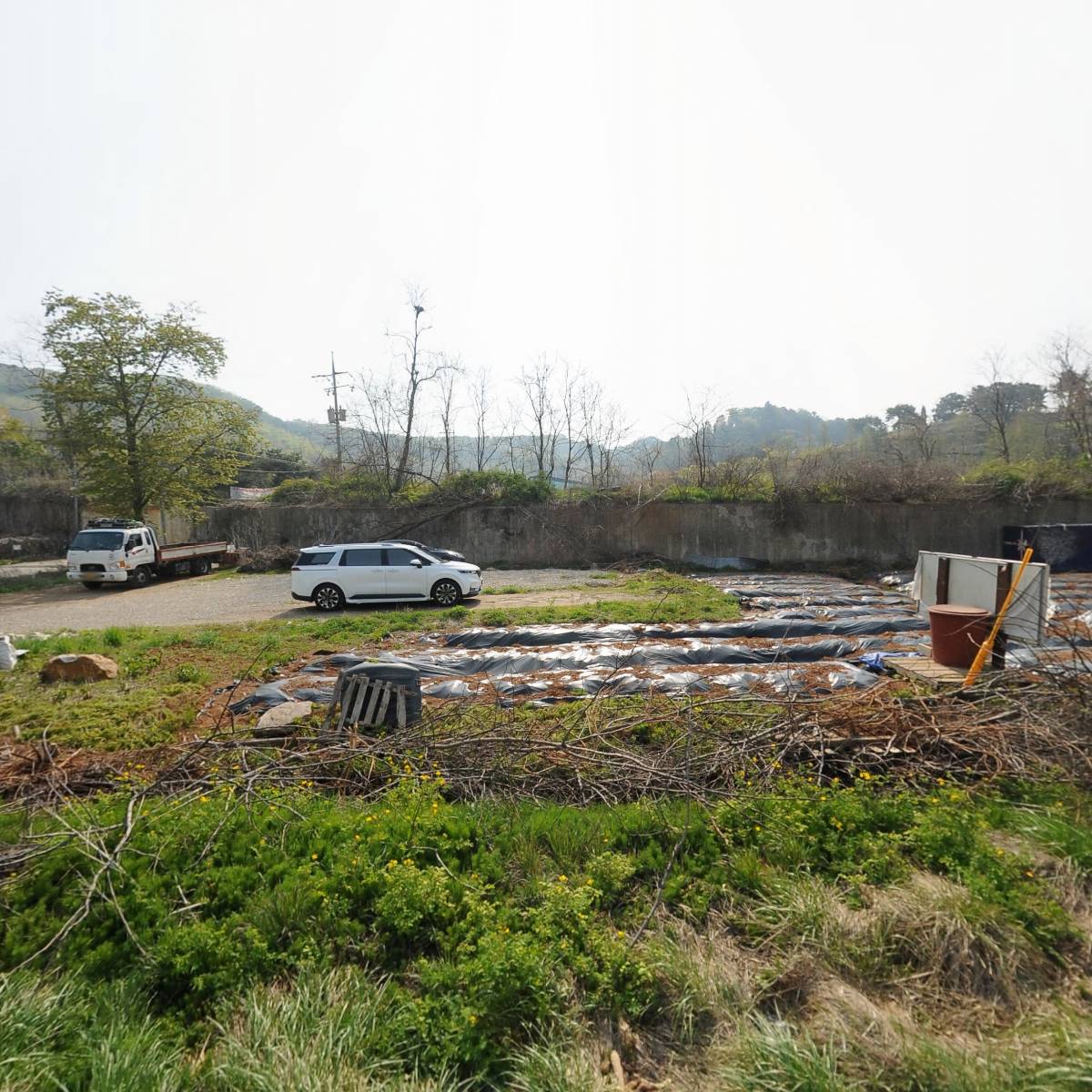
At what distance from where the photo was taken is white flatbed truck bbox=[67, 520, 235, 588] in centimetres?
1722

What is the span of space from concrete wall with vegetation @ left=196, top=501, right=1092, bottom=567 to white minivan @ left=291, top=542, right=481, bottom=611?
9466 mm

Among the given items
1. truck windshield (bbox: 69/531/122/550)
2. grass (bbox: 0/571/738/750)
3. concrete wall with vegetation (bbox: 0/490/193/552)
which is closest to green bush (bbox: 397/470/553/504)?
grass (bbox: 0/571/738/750)

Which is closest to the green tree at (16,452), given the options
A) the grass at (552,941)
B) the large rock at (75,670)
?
the large rock at (75,670)

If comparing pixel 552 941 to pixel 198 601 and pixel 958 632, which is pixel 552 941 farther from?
pixel 198 601

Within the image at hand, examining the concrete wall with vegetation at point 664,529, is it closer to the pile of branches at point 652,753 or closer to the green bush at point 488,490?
the green bush at point 488,490

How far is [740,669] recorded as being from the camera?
23.5 ft

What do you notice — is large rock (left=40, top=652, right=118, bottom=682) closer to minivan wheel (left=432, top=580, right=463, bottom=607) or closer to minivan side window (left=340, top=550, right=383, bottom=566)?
minivan side window (left=340, top=550, right=383, bottom=566)

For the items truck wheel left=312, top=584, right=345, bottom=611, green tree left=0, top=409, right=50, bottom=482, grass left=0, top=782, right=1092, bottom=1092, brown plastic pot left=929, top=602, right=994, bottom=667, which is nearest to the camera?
grass left=0, top=782, right=1092, bottom=1092

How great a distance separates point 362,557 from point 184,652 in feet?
16.1

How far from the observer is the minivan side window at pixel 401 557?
13.5 metres

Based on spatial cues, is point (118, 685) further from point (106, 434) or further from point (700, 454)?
point (700, 454)

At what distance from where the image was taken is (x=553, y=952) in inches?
103

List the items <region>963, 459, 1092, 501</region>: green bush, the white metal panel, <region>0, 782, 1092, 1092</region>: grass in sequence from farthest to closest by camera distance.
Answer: <region>963, 459, 1092, 501</region>: green bush
the white metal panel
<region>0, 782, 1092, 1092</region>: grass

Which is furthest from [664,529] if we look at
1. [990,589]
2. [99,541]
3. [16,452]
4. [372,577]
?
[16,452]
